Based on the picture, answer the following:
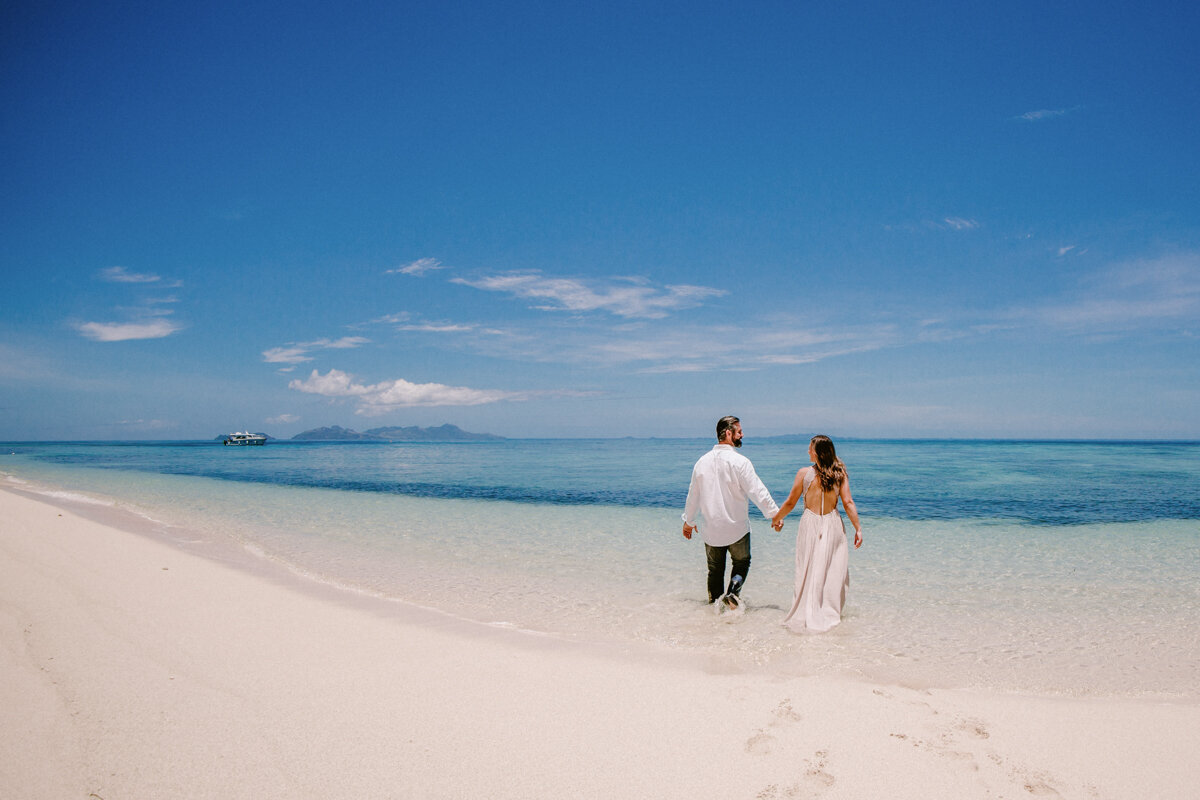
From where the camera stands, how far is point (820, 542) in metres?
6.75

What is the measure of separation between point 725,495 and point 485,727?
12.3 feet

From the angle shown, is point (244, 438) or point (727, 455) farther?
point (244, 438)

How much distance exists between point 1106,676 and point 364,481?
3143 cm

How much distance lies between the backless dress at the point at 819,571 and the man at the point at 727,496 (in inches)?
20.7

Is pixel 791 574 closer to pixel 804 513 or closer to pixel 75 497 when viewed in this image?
pixel 804 513

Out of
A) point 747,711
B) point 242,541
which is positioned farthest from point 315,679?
point 242,541

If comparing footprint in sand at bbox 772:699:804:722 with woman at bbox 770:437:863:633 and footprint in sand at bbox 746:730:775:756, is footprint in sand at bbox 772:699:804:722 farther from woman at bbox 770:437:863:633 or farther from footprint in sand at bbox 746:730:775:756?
Result: woman at bbox 770:437:863:633

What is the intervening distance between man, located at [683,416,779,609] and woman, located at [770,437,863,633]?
383 millimetres

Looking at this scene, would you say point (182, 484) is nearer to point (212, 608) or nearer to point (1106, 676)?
point (212, 608)

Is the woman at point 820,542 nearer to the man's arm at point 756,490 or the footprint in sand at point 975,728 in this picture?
the man's arm at point 756,490

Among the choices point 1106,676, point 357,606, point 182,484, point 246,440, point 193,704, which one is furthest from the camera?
point 246,440

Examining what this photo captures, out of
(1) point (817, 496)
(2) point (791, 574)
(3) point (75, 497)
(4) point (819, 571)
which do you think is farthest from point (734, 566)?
(3) point (75, 497)

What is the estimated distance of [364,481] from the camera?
3183 centimetres

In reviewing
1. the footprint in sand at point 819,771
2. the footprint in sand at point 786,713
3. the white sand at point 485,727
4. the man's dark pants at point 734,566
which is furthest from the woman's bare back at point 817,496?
the footprint in sand at point 819,771
